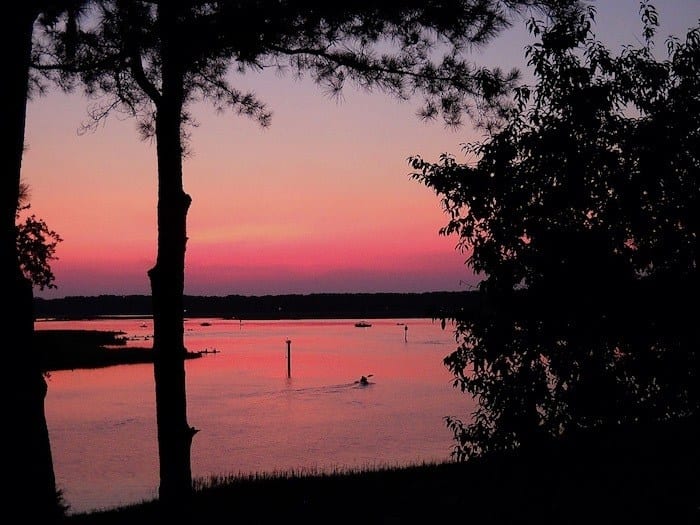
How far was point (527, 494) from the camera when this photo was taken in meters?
10.6

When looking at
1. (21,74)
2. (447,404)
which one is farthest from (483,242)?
(447,404)

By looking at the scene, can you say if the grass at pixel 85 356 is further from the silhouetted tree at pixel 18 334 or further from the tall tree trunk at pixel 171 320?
the silhouetted tree at pixel 18 334

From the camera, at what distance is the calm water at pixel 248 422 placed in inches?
1049

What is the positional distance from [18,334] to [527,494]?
704cm

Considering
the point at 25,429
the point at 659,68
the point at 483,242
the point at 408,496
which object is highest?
the point at 659,68

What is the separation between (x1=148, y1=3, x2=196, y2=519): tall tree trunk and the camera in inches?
364

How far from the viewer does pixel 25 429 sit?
6.76 meters

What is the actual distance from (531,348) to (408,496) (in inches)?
122

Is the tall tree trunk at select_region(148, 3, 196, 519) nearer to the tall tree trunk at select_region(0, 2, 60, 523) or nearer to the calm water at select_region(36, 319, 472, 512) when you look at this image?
the tall tree trunk at select_region(0, 2, 60, 523)

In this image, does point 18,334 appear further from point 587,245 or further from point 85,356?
point 85,356

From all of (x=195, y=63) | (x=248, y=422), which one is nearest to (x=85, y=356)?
(x=248, y=422)

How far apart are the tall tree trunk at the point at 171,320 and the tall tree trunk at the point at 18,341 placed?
2.30 metres

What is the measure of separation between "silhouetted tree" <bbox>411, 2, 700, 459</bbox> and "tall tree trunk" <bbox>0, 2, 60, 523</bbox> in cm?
696

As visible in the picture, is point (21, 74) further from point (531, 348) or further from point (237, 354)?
point (237, 354)
